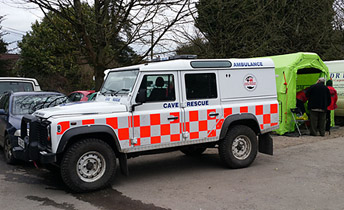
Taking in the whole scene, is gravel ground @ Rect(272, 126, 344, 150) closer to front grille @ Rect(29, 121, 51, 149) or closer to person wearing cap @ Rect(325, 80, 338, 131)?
person wearing cap @ Rect(325, 80, 338, 131)

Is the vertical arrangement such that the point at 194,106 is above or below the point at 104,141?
above

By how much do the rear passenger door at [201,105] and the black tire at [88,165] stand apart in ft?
4.91

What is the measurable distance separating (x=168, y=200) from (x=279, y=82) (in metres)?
6.86

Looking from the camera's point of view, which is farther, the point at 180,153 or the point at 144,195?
the point at 180,153

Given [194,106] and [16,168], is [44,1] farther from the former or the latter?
[194,106]

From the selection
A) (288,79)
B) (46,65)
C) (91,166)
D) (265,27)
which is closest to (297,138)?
(288,79)

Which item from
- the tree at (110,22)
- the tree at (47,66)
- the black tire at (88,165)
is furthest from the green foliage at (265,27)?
the tree at (47,66)

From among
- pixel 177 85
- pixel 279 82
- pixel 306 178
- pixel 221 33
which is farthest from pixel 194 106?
pixel 221 33

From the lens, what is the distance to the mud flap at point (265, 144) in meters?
7.24

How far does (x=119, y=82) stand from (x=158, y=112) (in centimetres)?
102

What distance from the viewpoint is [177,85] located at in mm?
6195

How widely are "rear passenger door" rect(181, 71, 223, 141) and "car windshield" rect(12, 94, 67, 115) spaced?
3513 millimetres

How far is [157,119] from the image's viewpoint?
5922mm

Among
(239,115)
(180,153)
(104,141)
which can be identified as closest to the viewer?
(104,141)
